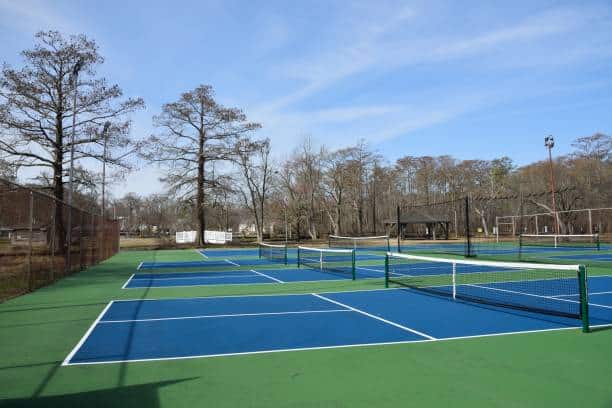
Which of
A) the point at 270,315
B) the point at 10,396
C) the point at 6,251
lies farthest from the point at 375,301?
the point at 6,251

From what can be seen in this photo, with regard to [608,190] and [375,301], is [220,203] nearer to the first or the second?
[375,301]

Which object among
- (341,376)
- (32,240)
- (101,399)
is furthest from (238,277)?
(101,399)

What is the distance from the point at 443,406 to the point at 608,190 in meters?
53.3

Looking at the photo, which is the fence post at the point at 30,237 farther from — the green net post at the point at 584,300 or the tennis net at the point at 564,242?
the tennis net at the point at 564,242

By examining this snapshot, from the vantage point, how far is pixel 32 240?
12539 millimetres

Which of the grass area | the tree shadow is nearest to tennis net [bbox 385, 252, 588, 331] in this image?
the grass area

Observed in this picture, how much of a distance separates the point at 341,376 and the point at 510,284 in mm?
10685

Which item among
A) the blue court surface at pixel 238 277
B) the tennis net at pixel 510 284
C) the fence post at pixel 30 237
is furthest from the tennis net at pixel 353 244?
the fence post at pixel 30 237

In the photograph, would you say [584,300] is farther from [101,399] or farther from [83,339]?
[83,339]

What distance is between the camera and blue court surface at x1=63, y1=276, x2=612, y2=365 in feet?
22.5

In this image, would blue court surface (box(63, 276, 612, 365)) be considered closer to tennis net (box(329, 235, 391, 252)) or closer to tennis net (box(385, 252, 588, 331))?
tennis net (box(385, 252, 588, 331))

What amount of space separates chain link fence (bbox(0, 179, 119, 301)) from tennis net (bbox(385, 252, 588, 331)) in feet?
32.2

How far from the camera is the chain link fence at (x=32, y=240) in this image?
11.2m

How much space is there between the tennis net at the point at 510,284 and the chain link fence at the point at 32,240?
980 centimetres
